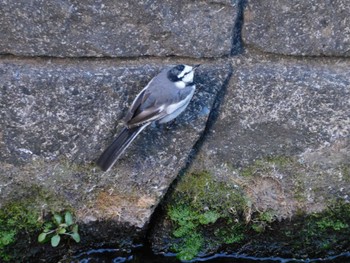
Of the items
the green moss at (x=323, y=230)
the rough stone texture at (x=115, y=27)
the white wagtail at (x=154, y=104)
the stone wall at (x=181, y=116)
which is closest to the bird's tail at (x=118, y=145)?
the white wagtail at (x=154, y=104)

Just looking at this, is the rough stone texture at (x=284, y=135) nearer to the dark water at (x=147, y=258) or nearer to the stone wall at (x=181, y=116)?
the stone wall at (x=181, y=116)

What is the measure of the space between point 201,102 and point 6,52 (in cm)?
106

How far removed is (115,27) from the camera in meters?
3.14

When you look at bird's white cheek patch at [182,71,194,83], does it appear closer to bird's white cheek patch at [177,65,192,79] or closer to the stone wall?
bird's white cheek patch at [177,65,192,79]

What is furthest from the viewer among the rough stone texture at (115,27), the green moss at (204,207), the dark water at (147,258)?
the dark water at (147,258)

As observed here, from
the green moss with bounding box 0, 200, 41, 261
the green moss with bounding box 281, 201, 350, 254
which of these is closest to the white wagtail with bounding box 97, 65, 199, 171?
the green moss with bounding box 0, 200, 41, 261

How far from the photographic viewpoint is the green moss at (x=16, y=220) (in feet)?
11.2

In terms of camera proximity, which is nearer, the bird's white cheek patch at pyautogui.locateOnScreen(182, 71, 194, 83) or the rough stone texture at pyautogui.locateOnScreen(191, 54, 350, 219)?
the bird's white cheek patch at pyautogui.locateOnScreen(182, 71, 194, 83)

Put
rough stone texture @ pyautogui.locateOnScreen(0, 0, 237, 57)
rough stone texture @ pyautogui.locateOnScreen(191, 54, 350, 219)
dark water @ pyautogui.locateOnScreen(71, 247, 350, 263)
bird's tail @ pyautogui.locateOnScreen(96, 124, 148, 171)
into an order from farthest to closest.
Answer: dark water @ pyautogui.locateOnScreen(71, 247, 350, 263)
rough stone texture @ pyautogui.locateOnScreen(191, 54, 350, 219)
bird's tail @ pyautogui.locateOnScreen(96, 124, 148, 171)
rough stone texture @ pyautogui.locateOnScreen(0, 0, 237, 57)

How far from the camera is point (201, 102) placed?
3.37 metres

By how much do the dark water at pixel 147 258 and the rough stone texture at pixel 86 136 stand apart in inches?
11.8

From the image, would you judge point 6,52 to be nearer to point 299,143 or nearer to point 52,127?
point 52,127

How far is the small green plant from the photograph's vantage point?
3414mm

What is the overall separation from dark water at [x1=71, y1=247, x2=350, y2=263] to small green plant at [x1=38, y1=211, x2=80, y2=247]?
0.28 m
